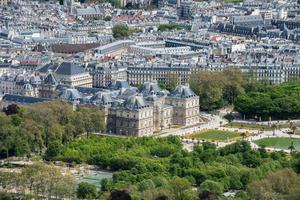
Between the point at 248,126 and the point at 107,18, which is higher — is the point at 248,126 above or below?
below

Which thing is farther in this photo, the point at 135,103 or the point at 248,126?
the point at 248,126

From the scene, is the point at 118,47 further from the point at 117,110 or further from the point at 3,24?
the point at 117,110

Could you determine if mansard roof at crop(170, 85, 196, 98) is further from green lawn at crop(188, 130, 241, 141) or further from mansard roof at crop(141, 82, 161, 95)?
green lawn at crop(188, 130, 241, 141)

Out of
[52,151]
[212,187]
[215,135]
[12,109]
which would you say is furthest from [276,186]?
[12,109]

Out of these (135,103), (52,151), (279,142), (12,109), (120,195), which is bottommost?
(279,142)

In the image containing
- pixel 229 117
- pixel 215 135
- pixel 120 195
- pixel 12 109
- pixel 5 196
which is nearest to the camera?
pixel 120 195

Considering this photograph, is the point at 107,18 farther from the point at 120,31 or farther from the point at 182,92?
the point at 182,92

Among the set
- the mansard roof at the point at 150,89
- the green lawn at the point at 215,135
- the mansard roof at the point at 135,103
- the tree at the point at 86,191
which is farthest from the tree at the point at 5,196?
the mansard roof at the point at 150,89
